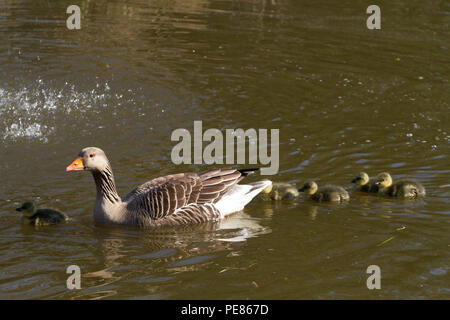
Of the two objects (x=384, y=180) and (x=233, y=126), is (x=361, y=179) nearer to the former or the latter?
(x=384, y=180)

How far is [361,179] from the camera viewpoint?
→ 1043 centimetres

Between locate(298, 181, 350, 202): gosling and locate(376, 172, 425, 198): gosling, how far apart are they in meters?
0.61

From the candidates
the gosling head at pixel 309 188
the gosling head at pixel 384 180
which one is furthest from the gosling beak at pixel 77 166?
the gosling head at pixel 384 180

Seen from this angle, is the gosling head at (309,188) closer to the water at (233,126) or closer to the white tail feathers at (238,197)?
the water at (233,126)

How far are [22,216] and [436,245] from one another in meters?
5.37

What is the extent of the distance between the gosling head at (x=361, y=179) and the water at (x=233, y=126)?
0.22 metres

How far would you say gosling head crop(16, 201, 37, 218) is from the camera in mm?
9094

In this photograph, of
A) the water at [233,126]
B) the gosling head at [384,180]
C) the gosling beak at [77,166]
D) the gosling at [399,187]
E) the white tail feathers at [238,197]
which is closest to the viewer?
the water at [233,126]

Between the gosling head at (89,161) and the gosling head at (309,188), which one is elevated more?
the gosling head at (89,161)

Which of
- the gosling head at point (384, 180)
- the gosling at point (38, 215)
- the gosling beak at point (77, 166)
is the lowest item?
the gosling at point (38, 215)

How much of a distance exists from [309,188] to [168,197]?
212 cm

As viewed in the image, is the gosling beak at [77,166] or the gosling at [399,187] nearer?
the gosling beak at [77,166]

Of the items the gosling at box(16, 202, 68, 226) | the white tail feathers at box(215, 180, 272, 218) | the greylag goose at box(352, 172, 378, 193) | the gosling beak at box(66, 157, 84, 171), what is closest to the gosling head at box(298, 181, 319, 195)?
the white tail feathers at box(215, 180, 272, 218)

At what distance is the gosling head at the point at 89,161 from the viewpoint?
30.6ft
